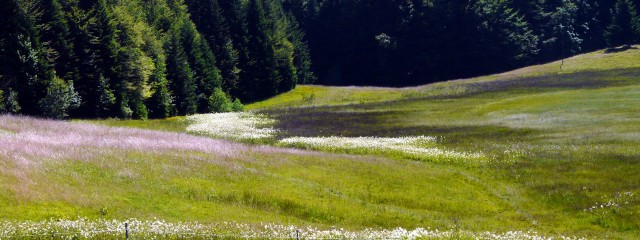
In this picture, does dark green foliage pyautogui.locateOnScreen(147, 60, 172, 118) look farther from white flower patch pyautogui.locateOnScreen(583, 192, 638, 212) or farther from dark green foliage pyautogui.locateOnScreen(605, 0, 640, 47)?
dark green foliage pyautogui.locateOnScreen(605, 0, 640, 47)

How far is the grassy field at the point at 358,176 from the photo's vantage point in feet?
79.8

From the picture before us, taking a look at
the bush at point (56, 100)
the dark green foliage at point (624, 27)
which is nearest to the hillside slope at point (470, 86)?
the dark green foliage at point (624, 27)

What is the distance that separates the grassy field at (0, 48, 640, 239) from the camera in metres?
24.3

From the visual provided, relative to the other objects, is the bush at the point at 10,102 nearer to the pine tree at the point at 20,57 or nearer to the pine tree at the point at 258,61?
the pine tree at the point at 20,57

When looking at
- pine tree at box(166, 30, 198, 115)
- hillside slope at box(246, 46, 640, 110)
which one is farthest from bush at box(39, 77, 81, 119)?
hillside slope at box(246, 46, 640, 110)

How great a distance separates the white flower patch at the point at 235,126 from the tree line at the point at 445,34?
76754 mm

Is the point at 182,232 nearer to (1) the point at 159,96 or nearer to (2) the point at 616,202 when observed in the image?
(2) the point at 616,202

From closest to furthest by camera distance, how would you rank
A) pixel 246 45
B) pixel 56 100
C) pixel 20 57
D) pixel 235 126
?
pixel 20 57, pixel 56 100, pixel 235 126, pixel 246 45

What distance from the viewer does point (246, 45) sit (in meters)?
114

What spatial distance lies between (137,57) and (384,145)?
40907 millimetres

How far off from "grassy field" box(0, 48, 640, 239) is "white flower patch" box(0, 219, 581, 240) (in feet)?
3.34

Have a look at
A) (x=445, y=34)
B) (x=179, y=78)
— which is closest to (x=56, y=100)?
(x=179, y=78)

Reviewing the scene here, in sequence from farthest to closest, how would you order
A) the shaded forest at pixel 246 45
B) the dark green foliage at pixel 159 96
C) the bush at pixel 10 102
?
1. the dark green foliage at pixel 159 96
2. the shaded forest at pixel 246 45
3. the bush at pixel 10 102

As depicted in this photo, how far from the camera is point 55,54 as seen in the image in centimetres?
6662
